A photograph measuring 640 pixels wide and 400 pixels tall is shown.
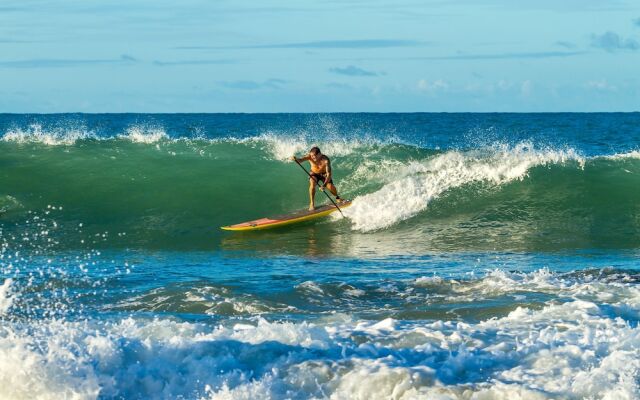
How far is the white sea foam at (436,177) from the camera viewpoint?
659 inches

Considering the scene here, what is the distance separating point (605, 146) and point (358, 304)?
3315 cm

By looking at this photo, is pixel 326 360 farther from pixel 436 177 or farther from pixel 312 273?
pixel 436 177

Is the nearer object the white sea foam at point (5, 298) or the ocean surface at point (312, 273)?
the ocean surface at point (312, 273)

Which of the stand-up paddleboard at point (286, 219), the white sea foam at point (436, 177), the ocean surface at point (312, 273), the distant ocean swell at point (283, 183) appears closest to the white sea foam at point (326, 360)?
the ocean surface at point (312, 273)

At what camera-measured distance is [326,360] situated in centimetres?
685

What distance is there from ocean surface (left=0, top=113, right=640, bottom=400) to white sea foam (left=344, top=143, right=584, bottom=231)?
0.19 ft

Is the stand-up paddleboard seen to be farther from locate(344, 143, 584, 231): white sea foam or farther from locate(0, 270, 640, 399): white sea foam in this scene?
locate(0, 270, 640, 399): white sea foam

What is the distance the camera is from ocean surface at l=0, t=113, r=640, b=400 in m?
6.54

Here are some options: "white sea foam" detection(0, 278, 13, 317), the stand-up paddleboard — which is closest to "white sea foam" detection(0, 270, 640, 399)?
"white sea foam" detection(0, 278, 13, 317)

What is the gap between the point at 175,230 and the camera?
16156 mm

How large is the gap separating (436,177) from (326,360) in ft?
42.0

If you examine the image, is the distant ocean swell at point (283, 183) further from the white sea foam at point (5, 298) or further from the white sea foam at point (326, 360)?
the white sea foam at point (326, 360)

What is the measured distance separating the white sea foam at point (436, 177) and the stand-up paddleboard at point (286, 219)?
Answer: 389 mm

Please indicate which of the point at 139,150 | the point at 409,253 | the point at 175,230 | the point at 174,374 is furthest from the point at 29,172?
the point at 174,374
